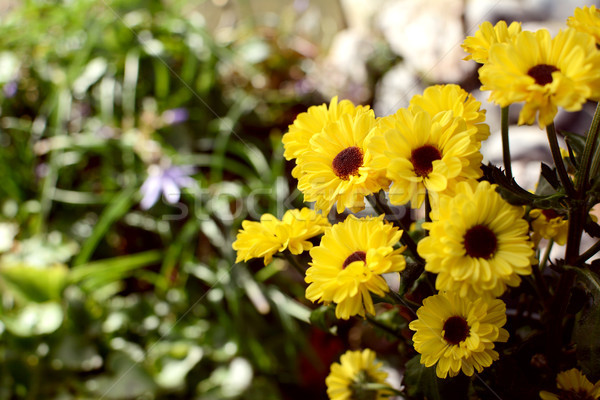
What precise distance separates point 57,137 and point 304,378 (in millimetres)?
919

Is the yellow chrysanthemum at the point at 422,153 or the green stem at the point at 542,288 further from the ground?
the yellow chrysanthemum at the point at 422,153

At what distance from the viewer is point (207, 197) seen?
118 centimetres

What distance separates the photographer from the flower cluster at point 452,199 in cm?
29

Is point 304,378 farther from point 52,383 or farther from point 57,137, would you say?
point 57,137

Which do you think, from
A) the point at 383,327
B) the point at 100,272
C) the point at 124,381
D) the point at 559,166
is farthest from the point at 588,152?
the point at 100,272

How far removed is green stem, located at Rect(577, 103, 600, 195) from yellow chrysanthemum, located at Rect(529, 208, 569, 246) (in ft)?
0.14

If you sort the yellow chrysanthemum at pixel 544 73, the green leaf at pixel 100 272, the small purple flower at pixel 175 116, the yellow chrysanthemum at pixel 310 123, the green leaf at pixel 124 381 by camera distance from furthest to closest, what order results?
the small purple flower at pixel 175 116 < the green leaf at pixel 100 272 < the green leaf at pixel 124 381 < the yellow chrysanthemum at pixel 310 123 < the yellow chrysanthemum at pixel 544 73

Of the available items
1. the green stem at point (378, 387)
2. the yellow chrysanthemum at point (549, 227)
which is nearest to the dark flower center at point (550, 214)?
the yellow chrysanthemum at point (549, 227)

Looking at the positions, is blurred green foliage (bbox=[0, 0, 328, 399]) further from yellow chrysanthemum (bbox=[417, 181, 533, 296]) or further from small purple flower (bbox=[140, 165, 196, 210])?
yellow chrysanthemum (bbox=[417, 181, 533, 296])

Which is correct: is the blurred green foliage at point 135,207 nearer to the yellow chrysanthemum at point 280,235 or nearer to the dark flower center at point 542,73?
the yellow chrysanthemum at point 280,235

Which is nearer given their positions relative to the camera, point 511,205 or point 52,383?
point 511,205

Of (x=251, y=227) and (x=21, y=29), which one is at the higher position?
(x=251, y=227)

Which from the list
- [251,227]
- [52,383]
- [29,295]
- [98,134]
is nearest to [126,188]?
[98,134]

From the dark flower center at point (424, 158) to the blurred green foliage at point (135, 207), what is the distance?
0.74 m
